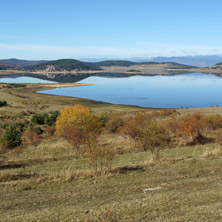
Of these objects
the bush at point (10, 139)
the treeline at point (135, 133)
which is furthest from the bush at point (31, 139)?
the bush at point (10, 139)

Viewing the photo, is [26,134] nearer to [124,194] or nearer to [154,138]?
[154,138]

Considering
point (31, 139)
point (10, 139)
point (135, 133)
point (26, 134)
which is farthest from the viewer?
point (26, 134)

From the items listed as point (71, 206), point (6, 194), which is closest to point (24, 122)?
point (6, 194)

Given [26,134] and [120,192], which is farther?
[26,134]

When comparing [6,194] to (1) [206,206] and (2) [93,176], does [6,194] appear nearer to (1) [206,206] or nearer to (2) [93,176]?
(2) [93,176]

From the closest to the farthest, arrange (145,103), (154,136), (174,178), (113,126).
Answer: (174,178) < (154,136) < (113,126) < (145,103)

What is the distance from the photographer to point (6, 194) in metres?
13.1

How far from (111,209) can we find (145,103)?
75112 mm

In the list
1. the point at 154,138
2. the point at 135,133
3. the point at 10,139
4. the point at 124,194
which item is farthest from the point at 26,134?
the point at 124,194

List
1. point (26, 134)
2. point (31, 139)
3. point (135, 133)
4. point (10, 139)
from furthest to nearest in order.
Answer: point (26, 134) < point (31, 139) < point (135, 133) < point (10, 139)

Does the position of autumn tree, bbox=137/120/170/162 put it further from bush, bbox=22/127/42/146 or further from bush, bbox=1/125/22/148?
bush, bbox=22/127/42/146

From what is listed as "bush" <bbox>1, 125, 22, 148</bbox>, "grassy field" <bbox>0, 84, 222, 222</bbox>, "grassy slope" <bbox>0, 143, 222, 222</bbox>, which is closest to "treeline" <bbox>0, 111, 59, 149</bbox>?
"bush" <bbox>1, 125, 22, 148</bbox>

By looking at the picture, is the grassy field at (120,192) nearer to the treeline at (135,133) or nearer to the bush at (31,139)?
the treeline at (135,133)

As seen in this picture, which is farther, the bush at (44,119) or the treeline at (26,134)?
the bush at (44,119)
